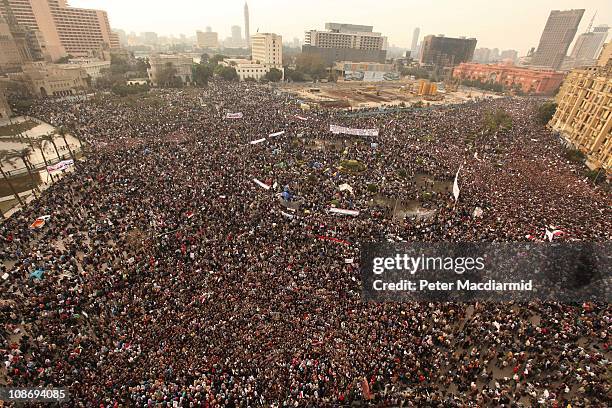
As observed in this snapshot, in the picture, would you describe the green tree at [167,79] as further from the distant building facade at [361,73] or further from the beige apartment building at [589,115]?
the beige apartment building at [589,115]

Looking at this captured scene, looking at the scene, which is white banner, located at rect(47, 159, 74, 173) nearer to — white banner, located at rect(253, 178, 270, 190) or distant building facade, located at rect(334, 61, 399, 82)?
white banner, located at rect(253, 178, 270, 190)

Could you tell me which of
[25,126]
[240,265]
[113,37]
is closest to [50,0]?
[113,37]

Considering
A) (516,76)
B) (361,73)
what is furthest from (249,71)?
(516,76)

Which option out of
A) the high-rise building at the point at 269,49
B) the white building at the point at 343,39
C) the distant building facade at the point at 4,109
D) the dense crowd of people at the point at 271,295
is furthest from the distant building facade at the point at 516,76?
the distant building facade at the point at 4,109

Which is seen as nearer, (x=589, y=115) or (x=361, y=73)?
(x=589, y=115)

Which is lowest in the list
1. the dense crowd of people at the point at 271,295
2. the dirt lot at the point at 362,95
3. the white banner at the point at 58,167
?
the dirt lot at the point at 362,95

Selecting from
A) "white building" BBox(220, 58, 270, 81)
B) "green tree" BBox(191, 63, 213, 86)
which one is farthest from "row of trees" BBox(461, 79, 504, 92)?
"green tree" BBox(191, 63, 213, 86)

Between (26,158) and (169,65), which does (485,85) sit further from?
(26,158)
